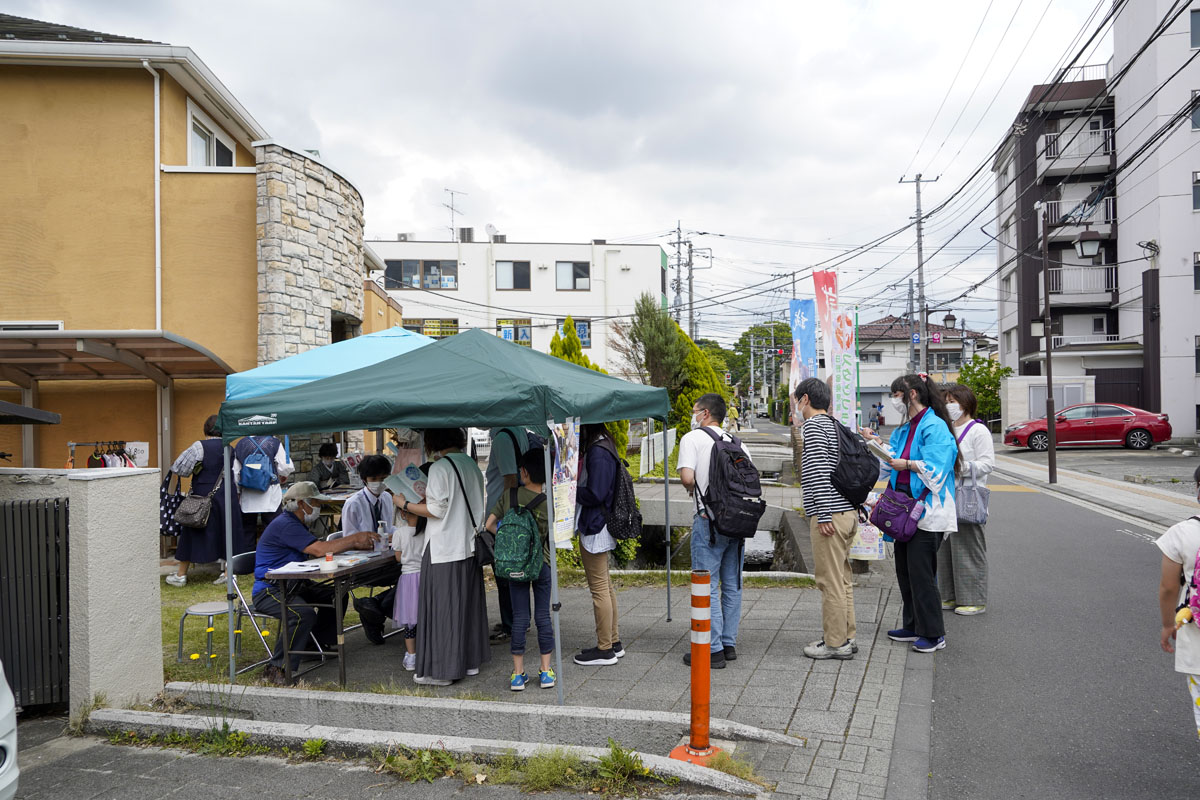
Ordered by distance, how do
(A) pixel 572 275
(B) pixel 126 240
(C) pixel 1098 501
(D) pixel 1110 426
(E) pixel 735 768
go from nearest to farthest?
(E) pixel 735 768 < (B) pixel 126 240 < (C) pixel 1098 501 < (D) pixel 1110 426 < (A) pixel 572 275

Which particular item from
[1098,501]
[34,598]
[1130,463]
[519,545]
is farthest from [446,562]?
[1130,463]

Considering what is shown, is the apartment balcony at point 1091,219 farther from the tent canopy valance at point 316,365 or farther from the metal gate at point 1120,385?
the tent canopy valance at point 316,365

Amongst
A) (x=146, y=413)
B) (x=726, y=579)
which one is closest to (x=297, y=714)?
(x=726, y=579)

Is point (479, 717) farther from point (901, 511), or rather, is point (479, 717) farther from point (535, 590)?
point (901, 511)

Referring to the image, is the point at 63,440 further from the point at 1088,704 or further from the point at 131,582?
the point at 1088,704

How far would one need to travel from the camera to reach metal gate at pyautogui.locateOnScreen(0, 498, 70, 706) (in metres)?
5.45

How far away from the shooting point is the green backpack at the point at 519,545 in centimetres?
553

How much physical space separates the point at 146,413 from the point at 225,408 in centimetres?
686

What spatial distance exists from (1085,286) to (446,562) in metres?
38.9

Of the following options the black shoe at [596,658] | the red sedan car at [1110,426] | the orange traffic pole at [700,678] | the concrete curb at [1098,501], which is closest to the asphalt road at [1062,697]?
the orange traffic pole at [700,678]

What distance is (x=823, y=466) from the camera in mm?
5898

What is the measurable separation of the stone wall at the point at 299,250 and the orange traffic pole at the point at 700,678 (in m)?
8.42

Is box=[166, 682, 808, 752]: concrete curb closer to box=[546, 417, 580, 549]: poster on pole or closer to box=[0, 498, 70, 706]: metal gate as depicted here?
box=[0, 498, 70, 706]: metal gate

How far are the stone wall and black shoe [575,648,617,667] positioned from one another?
6999 millimetres
